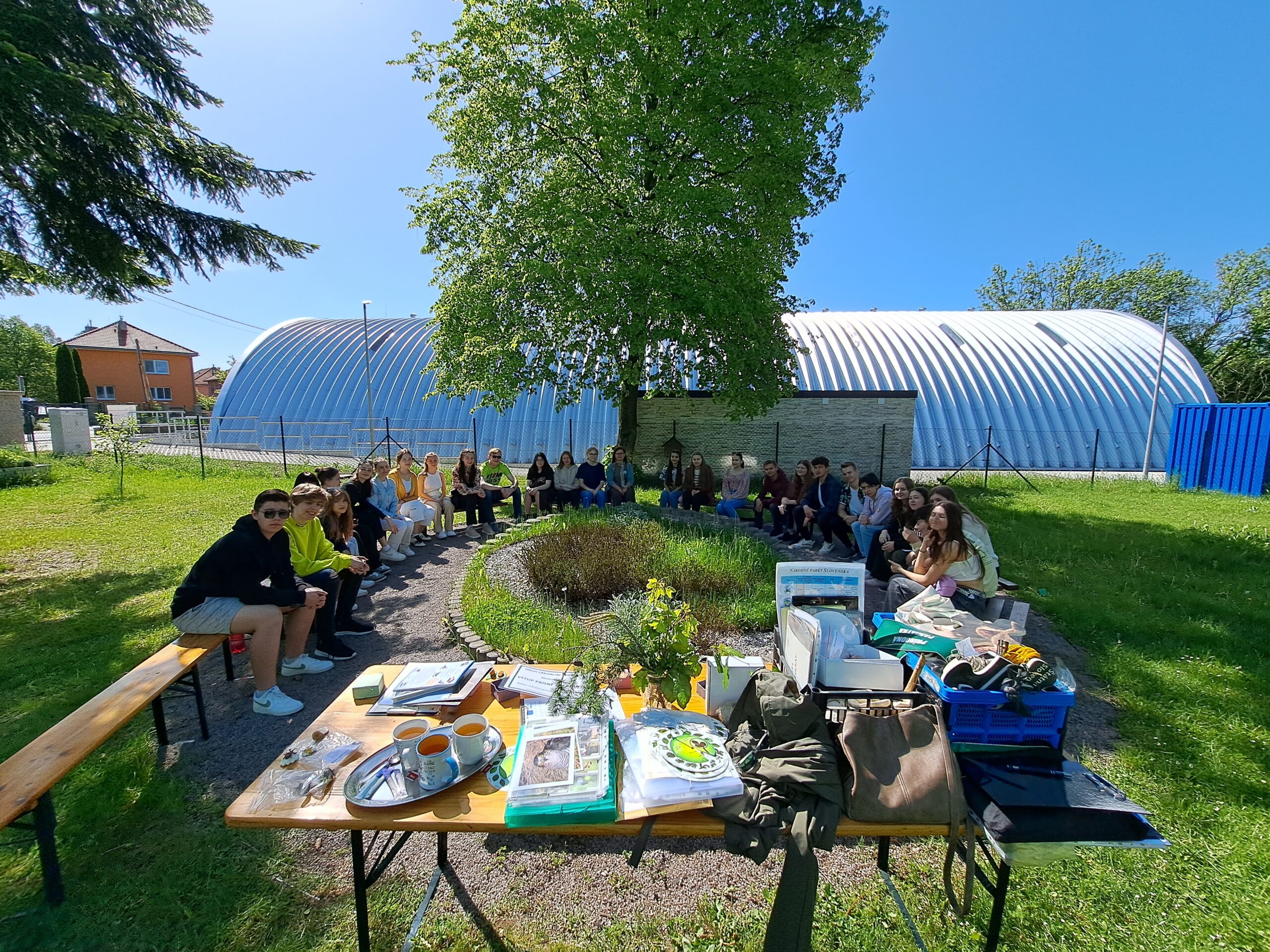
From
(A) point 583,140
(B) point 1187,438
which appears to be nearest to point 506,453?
(A) point 583,140

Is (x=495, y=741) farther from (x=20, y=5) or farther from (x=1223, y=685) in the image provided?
(x=20, y=5)

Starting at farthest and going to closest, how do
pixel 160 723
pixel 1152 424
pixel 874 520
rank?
pixel 1152 424 → pixel 874 520 → pixel 160 723

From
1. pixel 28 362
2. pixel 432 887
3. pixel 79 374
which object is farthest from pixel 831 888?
pixel 28 362

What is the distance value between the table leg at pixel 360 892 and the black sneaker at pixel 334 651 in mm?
3147

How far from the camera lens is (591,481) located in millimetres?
10234

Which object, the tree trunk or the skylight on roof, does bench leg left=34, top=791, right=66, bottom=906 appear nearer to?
the tree trunk

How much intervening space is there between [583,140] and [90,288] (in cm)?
776

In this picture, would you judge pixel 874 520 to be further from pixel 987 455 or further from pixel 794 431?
pixel 987 455

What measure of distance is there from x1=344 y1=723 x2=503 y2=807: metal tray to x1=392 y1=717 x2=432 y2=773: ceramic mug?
0.04m

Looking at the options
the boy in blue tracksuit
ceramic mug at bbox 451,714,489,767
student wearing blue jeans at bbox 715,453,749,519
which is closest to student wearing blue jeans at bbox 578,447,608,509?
student wearing blue jeans at bbox 715,453,749,519

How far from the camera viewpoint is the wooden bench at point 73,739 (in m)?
2.56

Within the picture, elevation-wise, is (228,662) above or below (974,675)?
below

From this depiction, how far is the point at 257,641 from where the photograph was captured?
413 centimetres

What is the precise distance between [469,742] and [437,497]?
738 cm
